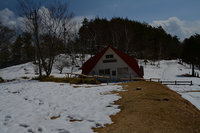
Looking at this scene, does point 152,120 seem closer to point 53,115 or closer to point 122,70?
point 53,115

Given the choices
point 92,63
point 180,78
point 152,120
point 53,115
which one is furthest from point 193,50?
point 53,115

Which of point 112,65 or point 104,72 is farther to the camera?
point 104,72

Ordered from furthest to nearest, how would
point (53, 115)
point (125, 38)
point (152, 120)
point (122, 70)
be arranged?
1. point (125, 38)
2. point (122, 70)
3. point (53, 115)
4. point (152, 120)

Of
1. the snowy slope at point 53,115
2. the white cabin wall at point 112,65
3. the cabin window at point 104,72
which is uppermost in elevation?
the white cabin wall at point 112,65

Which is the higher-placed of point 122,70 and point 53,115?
point 122,70

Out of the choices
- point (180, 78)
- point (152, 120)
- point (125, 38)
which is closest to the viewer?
point (152, 120)

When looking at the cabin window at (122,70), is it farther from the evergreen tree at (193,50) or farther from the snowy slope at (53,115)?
the evergreen tree at (193,50)

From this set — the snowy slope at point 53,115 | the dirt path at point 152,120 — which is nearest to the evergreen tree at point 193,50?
the dirt path at point 152,120

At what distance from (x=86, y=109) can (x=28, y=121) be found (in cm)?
239

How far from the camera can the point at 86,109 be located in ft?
19.4

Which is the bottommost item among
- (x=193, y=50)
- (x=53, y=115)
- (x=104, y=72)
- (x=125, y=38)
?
(x=53, y=115)

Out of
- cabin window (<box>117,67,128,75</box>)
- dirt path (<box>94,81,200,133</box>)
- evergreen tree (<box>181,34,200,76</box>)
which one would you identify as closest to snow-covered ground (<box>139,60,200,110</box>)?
evergreen tree (<box>181,34,200,76</box>)

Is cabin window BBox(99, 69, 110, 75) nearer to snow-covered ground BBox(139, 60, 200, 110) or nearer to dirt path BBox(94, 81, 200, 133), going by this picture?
snow-covered ground BBox(139, 60, 200, 110)

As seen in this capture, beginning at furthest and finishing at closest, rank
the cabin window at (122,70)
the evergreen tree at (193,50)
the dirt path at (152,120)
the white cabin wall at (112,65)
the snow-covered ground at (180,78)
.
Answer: the evergreen tree at (193,50) < the cabin window at (122,70) < the white cabin wall at (112,65) < the snow-covered ground at (180,78) < the dirt path at (152,120)
